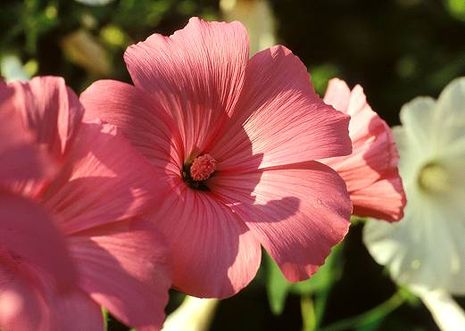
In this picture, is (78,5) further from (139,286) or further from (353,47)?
(139,286)

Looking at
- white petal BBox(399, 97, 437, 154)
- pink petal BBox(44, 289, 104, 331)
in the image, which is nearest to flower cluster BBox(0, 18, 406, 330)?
pink petal BBox(44, 289, 104, 331)

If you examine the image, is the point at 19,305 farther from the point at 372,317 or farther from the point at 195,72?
the point at 372,317

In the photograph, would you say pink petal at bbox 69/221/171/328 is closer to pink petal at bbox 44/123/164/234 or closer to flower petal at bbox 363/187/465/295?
pink petal at bbox 44/123/164/234

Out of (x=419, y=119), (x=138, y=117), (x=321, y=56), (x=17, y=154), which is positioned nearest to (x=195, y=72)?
(x=138, y=117)

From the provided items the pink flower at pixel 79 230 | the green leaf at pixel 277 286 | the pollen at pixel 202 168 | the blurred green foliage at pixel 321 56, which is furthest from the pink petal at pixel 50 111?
the green leaf at pixel 277 286

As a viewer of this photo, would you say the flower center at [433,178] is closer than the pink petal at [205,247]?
No

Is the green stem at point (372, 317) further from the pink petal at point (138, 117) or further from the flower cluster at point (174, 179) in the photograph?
the pink petal at point (138, 117)
